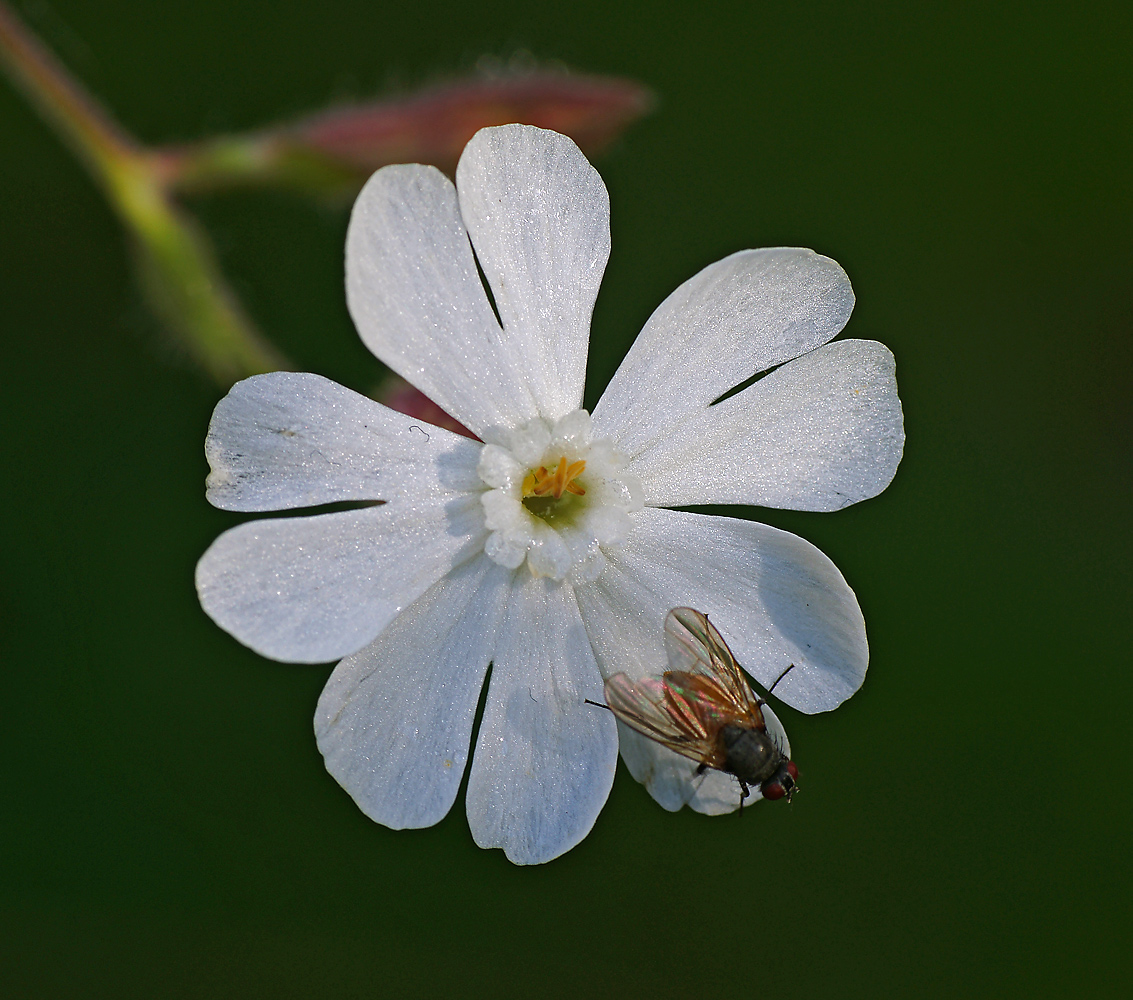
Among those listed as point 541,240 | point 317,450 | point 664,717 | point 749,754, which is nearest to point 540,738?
point 664,717

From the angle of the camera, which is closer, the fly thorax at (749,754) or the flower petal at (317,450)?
the flower petal at (317,450)

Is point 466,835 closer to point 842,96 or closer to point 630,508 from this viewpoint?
point 630,508

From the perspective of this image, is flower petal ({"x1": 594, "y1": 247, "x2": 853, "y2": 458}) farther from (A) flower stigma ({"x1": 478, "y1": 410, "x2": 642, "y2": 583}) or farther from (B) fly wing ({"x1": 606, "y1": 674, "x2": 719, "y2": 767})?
(B) fly wing ({"x1": 606, "y1": 674, "x2": 719, "y2": 767})

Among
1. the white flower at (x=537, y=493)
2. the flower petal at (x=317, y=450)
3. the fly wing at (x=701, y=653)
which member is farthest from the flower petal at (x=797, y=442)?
the flower petal at (x=317, y=450)

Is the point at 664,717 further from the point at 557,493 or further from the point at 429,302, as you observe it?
the point at 429,302

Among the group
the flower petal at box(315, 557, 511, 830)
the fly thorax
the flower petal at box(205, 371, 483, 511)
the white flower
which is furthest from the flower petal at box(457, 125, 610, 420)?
the fly thorax

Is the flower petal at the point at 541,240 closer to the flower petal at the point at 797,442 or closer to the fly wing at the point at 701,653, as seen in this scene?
the flower petal at the point at 797,442

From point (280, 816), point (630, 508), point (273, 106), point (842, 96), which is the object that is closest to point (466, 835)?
point (280, 816)
